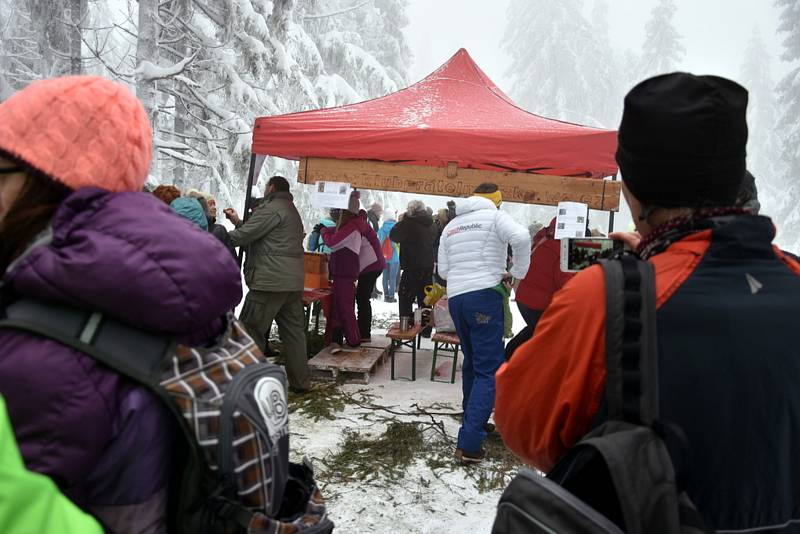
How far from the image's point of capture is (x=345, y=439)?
4539 mm

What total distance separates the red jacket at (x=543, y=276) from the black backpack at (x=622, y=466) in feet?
12.8

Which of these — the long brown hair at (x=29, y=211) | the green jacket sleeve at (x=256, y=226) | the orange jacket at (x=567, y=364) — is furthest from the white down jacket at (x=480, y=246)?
the long brown hair at (x=29, y=211)

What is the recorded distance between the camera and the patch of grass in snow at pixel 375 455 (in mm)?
3955

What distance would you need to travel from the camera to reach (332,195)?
17.5 ft

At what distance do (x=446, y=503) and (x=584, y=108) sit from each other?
36164 millimetres

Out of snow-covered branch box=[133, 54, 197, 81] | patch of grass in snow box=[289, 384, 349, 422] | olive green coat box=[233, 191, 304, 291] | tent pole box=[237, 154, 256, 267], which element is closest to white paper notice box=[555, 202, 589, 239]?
olive green coat box=[233, 191, 304, 291]

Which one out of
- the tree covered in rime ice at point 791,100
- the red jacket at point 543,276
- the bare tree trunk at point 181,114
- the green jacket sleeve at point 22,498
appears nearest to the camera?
the green jacket sleeve at point 22,498

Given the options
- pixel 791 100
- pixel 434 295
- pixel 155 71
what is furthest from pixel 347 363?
pixel 791 100

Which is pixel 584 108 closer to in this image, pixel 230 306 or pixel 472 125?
pixel 472 125

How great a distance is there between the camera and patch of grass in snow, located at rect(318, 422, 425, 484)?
396 cm

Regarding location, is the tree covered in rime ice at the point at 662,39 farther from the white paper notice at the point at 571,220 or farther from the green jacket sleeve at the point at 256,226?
the green jacket sleeve at the point at 256,226

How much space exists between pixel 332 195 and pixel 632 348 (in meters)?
4.56

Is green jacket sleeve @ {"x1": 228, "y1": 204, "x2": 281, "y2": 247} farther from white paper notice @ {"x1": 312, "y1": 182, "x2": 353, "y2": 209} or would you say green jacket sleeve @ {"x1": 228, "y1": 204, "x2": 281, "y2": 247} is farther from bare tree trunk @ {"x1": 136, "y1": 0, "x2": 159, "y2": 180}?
bare tree trunk @ {"x1": 136, "y1": 0, "x2": 159, "y2": 180}

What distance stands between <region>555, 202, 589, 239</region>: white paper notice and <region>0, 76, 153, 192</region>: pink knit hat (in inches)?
160
